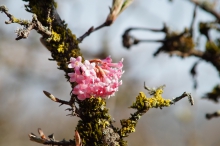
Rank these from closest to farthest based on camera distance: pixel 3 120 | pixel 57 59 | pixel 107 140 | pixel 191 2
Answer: pixel 107 140 → pixel 57 59 → pixel 191 2 → pixel 3 120

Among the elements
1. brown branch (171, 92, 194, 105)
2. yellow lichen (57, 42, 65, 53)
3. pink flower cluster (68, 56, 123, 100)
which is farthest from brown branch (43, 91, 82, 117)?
brown branch (171, 92, 194, 105)

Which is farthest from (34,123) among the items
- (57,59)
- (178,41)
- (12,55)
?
(57,59)

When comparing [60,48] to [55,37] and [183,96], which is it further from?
[183,96]

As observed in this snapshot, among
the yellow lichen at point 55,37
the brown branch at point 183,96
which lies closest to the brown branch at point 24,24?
the yellow lichen at point 55,37

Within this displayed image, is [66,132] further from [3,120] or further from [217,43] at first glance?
[217,43]

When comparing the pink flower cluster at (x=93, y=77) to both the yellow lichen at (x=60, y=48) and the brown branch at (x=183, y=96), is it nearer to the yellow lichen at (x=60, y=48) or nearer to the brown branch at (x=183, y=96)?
the yellow lichen at (x=60, y=48)

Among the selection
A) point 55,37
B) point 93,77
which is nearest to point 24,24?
point 55,37

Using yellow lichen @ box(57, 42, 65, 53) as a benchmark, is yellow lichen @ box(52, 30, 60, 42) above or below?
above

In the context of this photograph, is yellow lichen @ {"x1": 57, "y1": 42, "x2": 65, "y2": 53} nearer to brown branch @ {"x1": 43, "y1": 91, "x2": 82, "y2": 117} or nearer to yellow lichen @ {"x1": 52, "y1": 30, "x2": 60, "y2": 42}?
yellow lichen @ {"x1": 52, "y1": 30, "x2": 60, "y2": 42}

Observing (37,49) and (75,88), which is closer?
(75,88)
